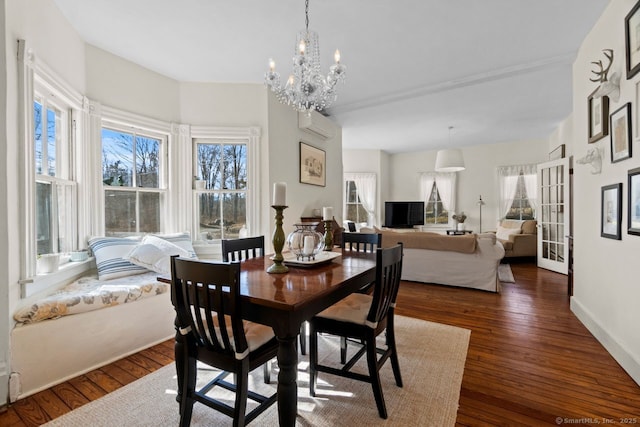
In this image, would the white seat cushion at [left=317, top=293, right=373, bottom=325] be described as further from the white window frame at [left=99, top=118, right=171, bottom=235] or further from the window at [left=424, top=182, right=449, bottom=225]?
the window at [left=424, top=182, right=449, bottom=225]

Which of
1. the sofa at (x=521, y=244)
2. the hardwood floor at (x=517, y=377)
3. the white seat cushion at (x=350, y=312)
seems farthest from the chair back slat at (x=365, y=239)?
the sofa at (x=521, y=244)

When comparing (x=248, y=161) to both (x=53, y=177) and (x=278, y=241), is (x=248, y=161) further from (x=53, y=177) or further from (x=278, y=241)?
(x=278, y=241)

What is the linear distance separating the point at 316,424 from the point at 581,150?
3.35 meters

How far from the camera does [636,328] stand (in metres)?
1.96

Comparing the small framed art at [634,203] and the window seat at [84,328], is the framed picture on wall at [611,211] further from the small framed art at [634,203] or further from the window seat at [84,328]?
the window seat at [84,328]

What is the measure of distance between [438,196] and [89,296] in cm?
755

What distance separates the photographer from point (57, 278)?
231cm

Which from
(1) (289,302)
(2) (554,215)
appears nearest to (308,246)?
(1) (289,302)

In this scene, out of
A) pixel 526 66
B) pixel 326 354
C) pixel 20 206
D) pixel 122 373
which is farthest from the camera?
pixel 526 66

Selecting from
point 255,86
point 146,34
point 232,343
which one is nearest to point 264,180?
point 255,86

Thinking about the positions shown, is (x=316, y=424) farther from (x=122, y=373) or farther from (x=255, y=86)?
(x=255, y=86)

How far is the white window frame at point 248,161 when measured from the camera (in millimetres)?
3699

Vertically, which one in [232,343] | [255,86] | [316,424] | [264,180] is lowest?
[316,424]

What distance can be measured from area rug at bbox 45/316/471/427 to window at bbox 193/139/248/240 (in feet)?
6.29
